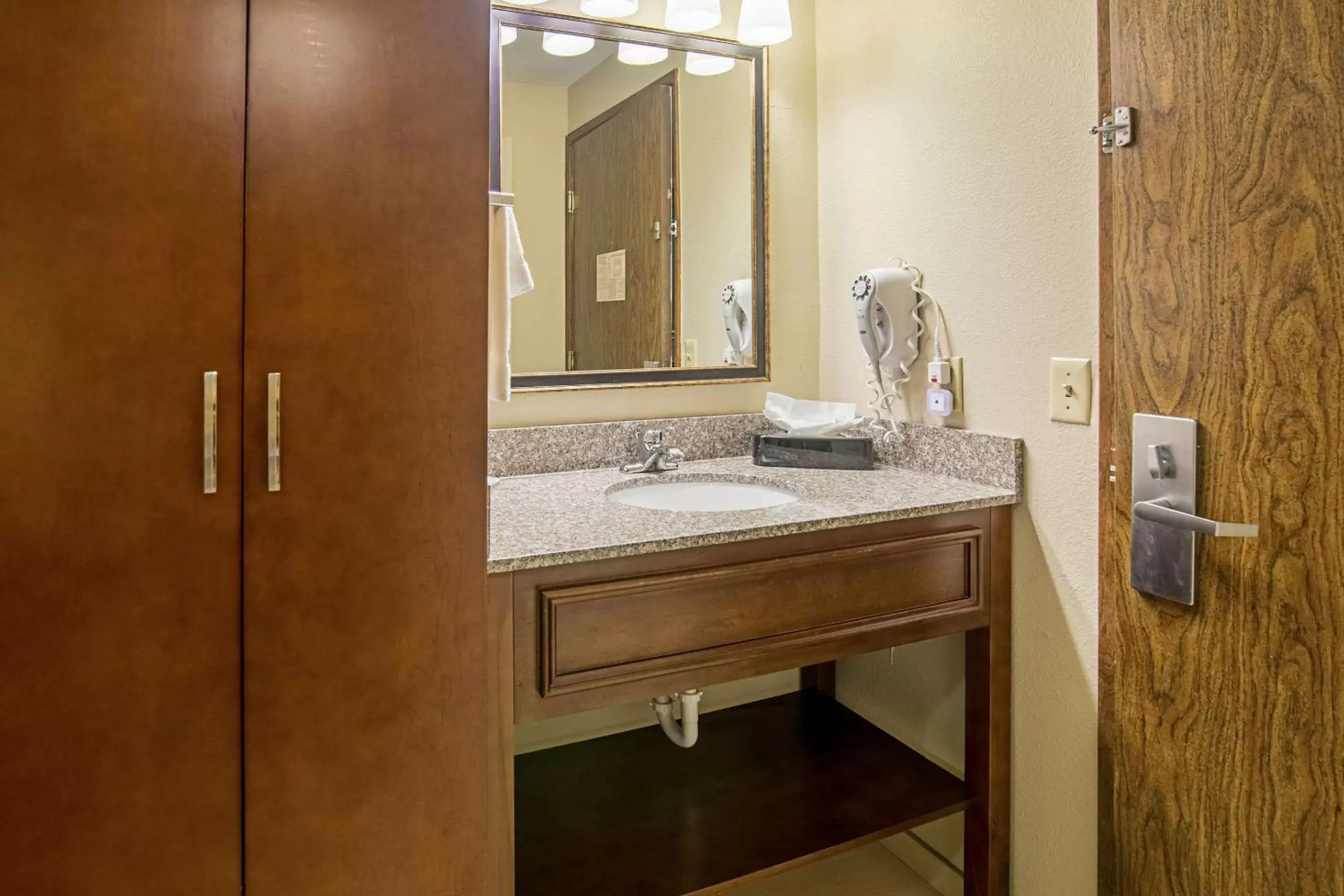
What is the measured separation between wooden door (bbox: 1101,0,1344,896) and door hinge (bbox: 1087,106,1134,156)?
0.4 inches

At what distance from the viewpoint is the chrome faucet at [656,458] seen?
181 centimetres

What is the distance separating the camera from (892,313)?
5.88 ft

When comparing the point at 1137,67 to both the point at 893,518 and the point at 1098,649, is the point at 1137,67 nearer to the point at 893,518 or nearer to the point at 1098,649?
the point at 893,518

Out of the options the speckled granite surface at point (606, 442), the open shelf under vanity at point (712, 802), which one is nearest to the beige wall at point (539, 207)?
the speckled granite surface at point (606, 442)

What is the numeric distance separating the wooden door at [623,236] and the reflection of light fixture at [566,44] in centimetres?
14

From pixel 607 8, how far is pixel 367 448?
1.27m

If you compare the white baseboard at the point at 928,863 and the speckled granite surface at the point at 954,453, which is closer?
the speckled granite surface at the point at 954,453

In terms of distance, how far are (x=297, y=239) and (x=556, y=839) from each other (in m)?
1.11

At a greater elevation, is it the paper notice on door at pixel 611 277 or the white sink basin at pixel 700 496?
the paper notice on door at pixel 611 277

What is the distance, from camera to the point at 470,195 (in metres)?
1.10

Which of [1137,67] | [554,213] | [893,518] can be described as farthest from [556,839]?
[1137,67]

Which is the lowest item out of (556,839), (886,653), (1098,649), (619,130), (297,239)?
(556,839)

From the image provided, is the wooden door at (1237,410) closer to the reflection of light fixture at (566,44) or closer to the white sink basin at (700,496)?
the white sink basin at (700,496)

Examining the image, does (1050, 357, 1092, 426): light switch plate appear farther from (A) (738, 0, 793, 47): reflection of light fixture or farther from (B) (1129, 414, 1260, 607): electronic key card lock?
(A) (738, 0, 793, 47): reflection of light fixture
